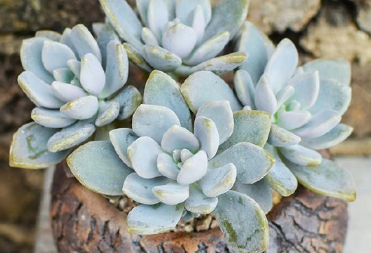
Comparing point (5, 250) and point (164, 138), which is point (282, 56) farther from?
point (5, 250)

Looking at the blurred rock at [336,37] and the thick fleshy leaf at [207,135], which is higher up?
the thick fleshy leaf at [207,135]

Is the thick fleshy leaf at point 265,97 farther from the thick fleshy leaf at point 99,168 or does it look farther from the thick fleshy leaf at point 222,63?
the thick fleshy leaf at point 99,168

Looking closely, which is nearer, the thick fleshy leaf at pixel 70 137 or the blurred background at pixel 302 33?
the thick fleshy leaf at pixel 70 137

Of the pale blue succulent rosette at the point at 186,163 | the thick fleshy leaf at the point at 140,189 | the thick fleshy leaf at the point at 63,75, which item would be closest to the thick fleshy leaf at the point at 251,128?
the pale blue succulent rosette at the point at 186,163

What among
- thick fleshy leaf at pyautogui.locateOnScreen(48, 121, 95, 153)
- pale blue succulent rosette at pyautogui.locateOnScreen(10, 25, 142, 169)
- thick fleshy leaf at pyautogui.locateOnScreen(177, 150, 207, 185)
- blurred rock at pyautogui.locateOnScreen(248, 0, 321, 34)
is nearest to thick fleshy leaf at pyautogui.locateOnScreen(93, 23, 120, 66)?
pale blue succulent rosette at pyautogui.locateOnScreen(10, 25, 142, 169)

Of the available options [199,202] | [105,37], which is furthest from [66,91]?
[199,202]

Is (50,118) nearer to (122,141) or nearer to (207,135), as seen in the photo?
→ (122,141)
